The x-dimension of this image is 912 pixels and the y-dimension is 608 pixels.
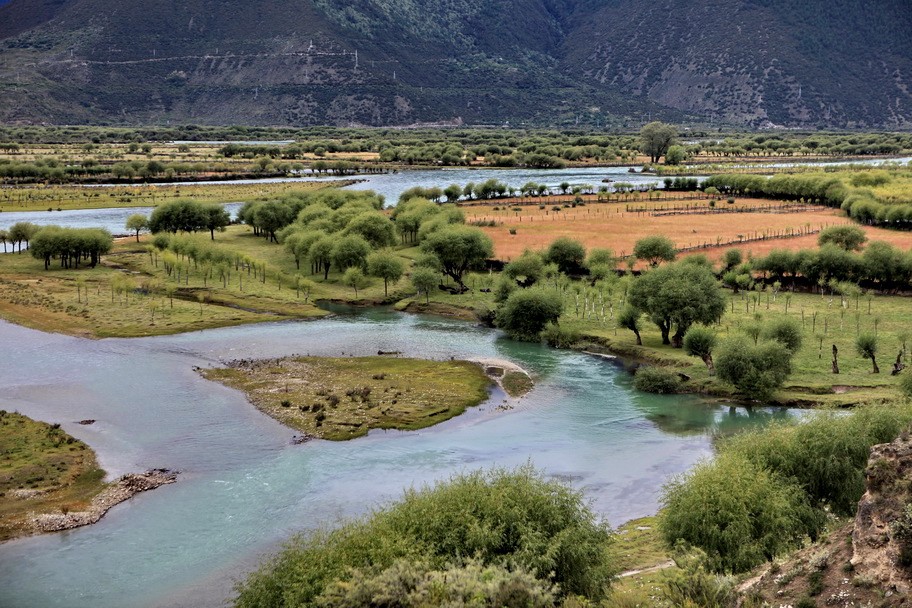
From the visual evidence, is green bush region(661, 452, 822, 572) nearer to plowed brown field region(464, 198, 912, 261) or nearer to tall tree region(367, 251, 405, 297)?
tall tree region(367, 251, 405, 297)

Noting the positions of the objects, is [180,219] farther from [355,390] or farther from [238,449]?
[238,449]

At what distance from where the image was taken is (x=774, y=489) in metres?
33.5

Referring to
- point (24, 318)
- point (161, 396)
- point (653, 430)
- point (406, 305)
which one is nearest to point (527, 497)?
point (653, 430)

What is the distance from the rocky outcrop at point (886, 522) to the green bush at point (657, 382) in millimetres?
34950

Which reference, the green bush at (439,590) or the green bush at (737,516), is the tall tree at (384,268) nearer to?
the green bush at (737,516)

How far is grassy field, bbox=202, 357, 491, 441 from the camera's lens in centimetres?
5384

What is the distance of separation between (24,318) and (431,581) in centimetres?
6700

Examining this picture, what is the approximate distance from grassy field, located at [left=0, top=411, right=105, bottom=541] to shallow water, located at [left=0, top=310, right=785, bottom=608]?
134cm

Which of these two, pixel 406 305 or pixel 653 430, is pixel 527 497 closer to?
pixel 653 430

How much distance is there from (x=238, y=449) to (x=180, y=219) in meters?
75.4

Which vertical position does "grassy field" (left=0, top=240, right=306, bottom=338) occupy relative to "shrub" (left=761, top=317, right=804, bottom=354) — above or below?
below

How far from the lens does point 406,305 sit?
87.8 metres

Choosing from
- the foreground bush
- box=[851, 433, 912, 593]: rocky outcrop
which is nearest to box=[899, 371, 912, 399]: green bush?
the foreground bush

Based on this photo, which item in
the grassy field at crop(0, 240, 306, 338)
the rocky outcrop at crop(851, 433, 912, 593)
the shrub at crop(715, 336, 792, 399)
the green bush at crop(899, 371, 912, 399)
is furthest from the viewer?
the grassy field at crop(0, 240, 306, 338)
